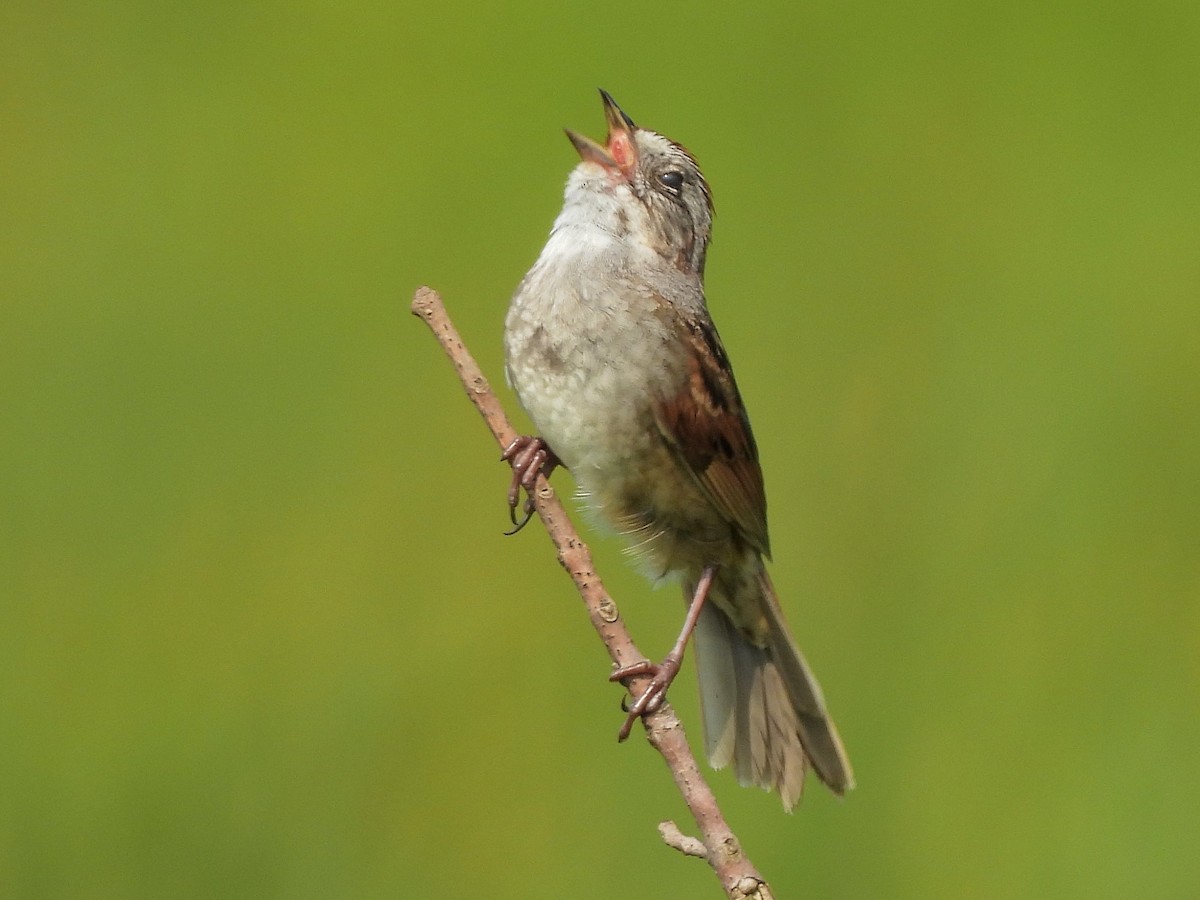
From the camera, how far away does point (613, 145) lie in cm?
285

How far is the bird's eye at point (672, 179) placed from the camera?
2822mm

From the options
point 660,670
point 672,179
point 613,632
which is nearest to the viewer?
point 613,632

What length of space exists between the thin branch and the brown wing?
0.55m

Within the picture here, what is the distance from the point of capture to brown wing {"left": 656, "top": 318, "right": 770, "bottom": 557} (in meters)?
2.63

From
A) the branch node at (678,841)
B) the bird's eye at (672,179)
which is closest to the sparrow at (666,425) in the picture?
the bird's eye at (672,179)

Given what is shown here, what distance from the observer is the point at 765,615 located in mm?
2926

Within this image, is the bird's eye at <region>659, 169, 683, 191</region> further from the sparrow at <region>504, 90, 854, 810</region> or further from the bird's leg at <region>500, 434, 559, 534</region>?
the bird's leg at <region>500, 434, 559, 534</region>

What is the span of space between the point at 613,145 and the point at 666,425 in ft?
2.03

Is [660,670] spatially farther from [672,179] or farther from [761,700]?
[672,179]

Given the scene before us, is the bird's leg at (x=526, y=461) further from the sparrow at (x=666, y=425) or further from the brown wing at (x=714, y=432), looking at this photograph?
the brown wing at (x=714, y=432)

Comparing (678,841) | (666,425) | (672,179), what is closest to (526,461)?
(666,425)

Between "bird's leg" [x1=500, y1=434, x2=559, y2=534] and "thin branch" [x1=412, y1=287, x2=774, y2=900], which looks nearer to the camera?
"thin branch" [x1=412, y1=287, x2=774, y2=900]

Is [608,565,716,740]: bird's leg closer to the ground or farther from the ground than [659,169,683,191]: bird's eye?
closer to the ground

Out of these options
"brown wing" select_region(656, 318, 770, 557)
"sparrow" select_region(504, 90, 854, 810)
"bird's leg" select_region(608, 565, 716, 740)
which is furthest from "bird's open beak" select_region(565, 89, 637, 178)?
"bird's leg" select_region(608, 565, 716, 740)
